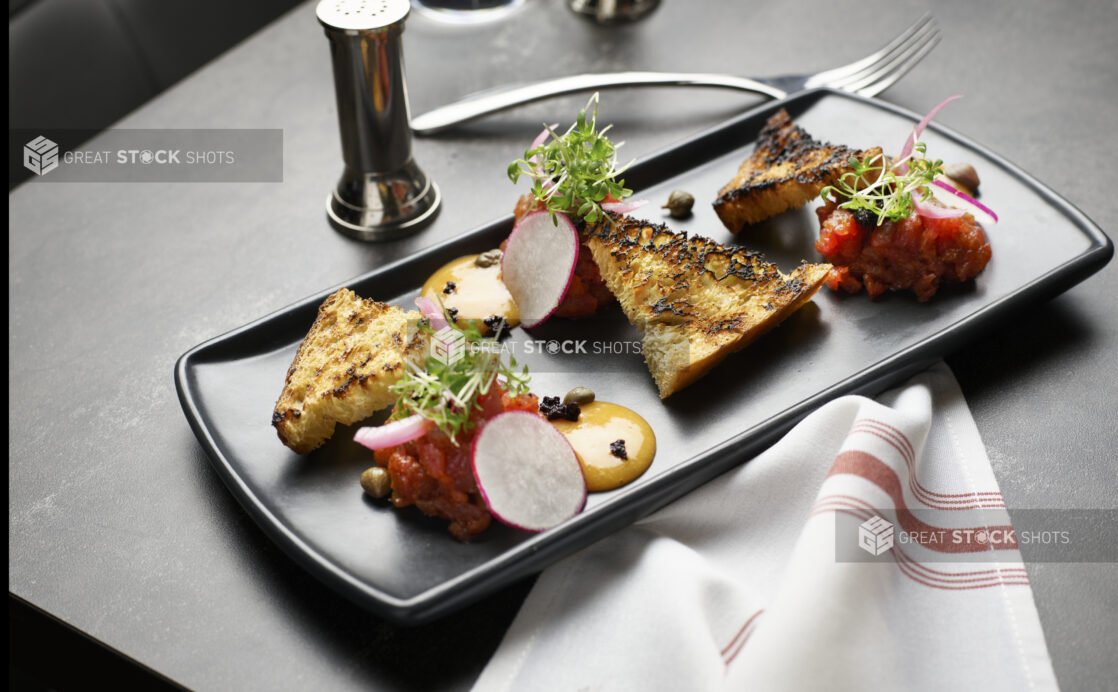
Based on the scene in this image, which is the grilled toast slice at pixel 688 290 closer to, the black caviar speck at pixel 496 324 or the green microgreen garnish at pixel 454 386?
the black caviar speck at pixel 496 324

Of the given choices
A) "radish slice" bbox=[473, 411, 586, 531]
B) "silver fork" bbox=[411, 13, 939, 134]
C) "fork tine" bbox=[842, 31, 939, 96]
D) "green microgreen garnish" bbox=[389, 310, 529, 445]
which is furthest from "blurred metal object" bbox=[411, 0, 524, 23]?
Answer: "radish slice" bbox=[473, 411, 586, 531]

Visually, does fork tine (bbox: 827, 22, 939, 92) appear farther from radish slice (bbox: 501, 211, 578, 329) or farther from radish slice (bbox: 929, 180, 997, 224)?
radish slice (bbox: 501, 211, 578, 329)

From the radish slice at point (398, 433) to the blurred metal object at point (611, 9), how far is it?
8.71ft

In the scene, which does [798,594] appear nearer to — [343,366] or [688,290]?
[688,290]

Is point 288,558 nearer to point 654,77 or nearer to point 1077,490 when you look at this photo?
point 1077,490

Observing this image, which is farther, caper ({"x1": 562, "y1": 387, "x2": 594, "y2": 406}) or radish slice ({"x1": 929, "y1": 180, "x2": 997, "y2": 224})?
radish slice ({"x1": 929, "y1": 180, "x2": 997, "y2": 224})

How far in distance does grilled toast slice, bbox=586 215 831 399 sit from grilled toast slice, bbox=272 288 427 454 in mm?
567

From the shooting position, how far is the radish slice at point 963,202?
2.78 meters

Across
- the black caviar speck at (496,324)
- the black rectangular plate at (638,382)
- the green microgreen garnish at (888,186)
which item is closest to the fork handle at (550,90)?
the black rectangular plate at (638,382)

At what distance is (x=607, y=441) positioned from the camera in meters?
2.29

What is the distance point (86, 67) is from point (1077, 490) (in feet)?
13.3

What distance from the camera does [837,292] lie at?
2.72 meters

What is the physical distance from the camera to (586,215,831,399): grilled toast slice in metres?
2.47

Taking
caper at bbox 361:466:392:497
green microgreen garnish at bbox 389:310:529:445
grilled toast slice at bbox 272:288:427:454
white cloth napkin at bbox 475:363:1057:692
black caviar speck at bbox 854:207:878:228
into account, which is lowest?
white cloth napkin at bbox 475:363:1057:692
